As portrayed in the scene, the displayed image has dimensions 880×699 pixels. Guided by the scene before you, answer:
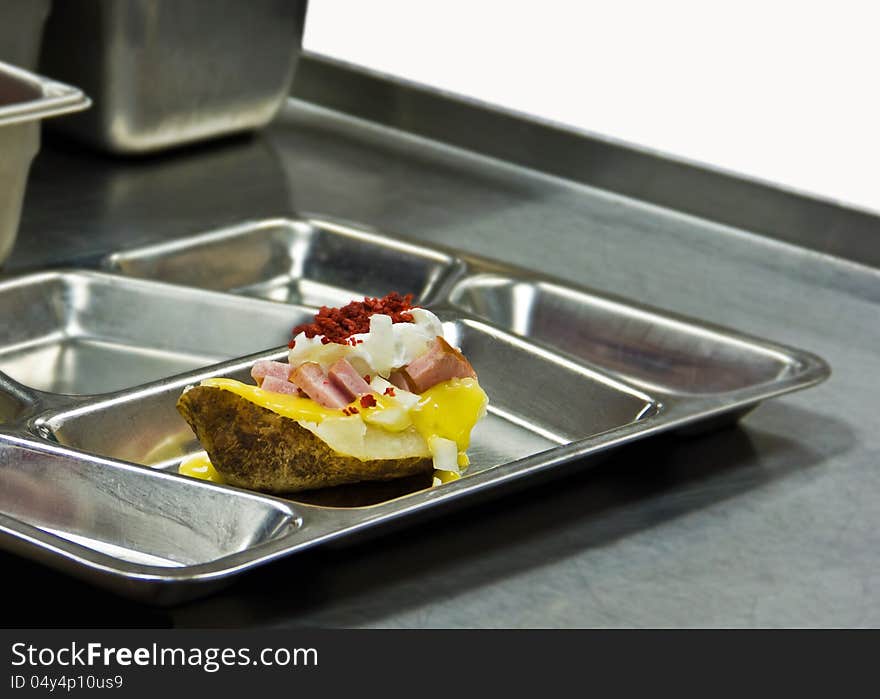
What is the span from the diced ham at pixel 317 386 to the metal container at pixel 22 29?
96cm

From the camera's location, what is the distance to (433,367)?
133cm

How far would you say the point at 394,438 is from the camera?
1.30 meters

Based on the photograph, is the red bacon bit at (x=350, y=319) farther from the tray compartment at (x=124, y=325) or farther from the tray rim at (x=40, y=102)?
the tray rim at (x=40, y=102)

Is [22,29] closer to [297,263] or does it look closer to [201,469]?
[297,263]

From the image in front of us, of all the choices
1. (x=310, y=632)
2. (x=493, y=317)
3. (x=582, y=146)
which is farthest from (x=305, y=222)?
(x=310, y=632)

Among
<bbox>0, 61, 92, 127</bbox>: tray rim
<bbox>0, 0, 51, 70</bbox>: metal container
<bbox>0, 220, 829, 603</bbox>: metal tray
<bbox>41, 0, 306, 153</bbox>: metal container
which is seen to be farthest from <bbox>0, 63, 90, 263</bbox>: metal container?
<bbox>41, 0, 306, 153</bbox>: metal container

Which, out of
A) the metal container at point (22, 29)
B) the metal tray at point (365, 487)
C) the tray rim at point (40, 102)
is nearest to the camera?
the metal tray at point (365, 487)

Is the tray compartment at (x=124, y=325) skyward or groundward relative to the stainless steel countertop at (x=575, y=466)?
groundward

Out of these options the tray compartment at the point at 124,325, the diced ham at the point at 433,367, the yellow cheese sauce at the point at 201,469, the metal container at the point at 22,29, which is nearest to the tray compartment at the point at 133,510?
the yellow cheese sauce at the point at 201,469

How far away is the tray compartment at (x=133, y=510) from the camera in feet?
3.88

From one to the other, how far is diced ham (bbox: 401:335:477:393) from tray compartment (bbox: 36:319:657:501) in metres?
0.10

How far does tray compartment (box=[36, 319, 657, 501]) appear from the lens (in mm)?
1402

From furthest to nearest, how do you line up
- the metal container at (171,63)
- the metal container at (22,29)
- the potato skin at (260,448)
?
the metal container at (171,63), the metal container at (22,29), the potato skin at (260,448)

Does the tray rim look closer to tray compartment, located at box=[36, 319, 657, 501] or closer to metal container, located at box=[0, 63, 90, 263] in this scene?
metal container, located at box=[0, 63, 90, 263]
